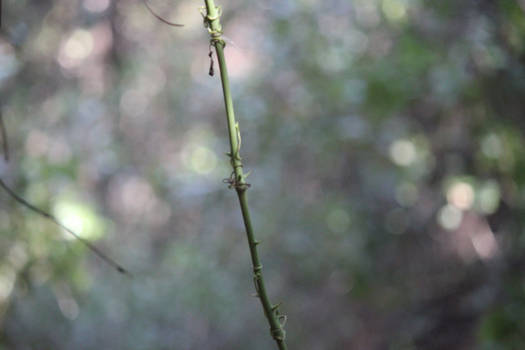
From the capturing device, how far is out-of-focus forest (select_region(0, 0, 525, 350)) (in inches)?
73.1

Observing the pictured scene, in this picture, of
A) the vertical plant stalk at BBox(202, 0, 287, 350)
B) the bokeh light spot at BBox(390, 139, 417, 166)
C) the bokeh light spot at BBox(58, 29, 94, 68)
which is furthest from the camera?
the bokeh light spot at BBox(58, 29, 94, 68)

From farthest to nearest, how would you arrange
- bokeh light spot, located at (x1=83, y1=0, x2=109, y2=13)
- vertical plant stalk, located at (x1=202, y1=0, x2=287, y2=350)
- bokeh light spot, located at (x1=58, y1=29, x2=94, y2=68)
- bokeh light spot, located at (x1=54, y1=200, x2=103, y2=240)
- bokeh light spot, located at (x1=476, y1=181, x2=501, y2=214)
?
bokeh light spot, located at (x1=58, y1=29, x2=94, y2=68) → bokeh light spot, located at (x1=83, y1=0, x2=109, y2=13) → bokeh light spot, located at (x1=476, y1=181, x2=501, y2=214) → bokeh light spot, located at (x1=54, y1=200, x2=103, y2=240) → vertical plant stalk, located at (x1=202, y1=0, x2=287, y2=350)

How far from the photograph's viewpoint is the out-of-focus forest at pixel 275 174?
1857 mm

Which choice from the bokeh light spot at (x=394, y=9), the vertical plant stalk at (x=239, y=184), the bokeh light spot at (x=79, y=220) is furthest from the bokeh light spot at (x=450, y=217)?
the vertical plant stalk at (x=239, y=184)

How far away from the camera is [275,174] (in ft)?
9.86

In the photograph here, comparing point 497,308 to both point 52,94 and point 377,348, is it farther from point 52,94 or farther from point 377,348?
point 52,94

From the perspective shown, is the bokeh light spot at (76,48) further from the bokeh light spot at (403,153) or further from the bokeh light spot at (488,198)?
the bokeh light spot at (488,198)

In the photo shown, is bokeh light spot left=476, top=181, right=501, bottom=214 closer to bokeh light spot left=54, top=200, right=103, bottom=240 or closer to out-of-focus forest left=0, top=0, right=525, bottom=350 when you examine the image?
out-of-focus forest left=0, top=0, right=525, bottom=350

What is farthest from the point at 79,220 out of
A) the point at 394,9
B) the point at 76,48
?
the point at 76,48

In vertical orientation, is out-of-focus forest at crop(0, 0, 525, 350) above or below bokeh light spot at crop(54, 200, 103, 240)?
above

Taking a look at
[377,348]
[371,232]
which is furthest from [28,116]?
[377,348]

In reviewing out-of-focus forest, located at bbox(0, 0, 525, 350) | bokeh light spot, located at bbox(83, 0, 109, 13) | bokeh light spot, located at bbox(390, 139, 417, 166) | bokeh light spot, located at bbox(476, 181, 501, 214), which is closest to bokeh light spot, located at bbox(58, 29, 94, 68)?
out-of-focus forest, located at bbox(0, 0, 525, 350)

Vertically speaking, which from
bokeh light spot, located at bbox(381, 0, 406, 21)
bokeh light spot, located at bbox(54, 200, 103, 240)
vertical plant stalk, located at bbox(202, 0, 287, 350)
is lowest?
vertical plant stalk, located at bbox(202, 0, 287, 350)

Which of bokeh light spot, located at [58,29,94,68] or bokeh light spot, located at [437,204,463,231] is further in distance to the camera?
bokeh light spot, located at [58,29,94,68]
